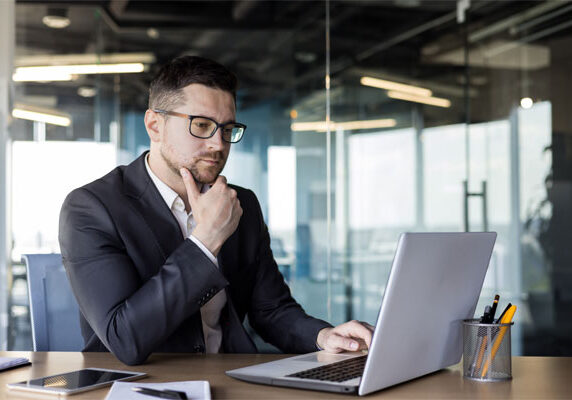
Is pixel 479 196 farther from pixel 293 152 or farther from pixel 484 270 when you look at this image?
pixel 484 270

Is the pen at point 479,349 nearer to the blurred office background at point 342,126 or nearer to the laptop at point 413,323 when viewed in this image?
the laptop at point 413,323

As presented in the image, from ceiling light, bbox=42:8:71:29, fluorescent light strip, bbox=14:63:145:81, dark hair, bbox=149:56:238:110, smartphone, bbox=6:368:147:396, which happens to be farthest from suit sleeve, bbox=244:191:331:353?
ceiling light, bbox=42:8:71:29

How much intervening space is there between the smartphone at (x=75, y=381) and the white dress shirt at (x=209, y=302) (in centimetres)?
52

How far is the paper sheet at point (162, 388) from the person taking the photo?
4.11 ft

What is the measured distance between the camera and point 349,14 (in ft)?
14.9

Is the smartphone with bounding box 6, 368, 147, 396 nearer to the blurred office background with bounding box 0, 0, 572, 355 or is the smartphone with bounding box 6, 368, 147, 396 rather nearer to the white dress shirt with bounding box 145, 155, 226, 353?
the white dress shirt with bounding box 145, 155, 226, 353

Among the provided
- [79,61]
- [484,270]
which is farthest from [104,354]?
[79,61]

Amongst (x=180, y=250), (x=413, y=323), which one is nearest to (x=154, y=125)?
(x=180, y=250)

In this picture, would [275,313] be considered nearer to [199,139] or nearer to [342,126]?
[199,139]

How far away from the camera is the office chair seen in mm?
2131

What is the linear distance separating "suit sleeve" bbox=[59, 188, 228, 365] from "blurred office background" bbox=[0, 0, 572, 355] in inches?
107

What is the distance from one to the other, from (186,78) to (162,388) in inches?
37.7

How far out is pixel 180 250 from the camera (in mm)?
A: 1661

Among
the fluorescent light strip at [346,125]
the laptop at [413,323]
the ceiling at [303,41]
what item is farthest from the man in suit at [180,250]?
the ceiling at [303,41]
